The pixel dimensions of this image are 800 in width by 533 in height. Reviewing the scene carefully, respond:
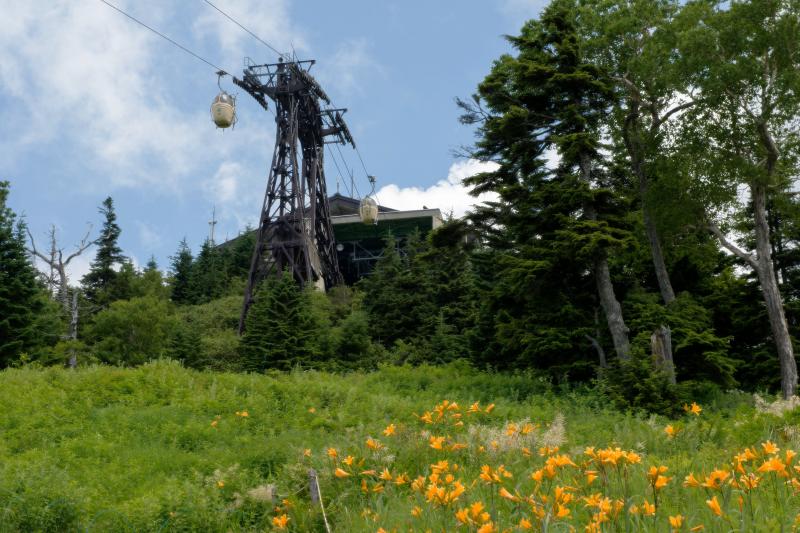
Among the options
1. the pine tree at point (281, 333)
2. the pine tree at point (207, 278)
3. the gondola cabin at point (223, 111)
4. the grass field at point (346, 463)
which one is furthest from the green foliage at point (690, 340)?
the pine tree at point (207, 278)

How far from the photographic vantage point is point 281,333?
25.0m

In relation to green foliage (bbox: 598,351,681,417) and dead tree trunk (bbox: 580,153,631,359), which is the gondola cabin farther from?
green foliage (bbox: 598,351,681,417)

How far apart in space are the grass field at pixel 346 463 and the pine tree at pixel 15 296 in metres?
15.5

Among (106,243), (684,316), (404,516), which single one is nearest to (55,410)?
(404,516)

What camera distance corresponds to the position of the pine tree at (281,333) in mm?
24406

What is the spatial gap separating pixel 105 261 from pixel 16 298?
20.2 metres

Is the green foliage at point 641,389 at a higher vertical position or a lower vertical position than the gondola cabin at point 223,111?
lower

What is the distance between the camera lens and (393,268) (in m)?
35.5

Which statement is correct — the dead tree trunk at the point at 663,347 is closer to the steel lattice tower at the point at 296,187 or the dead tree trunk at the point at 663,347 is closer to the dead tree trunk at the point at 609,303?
the dead tree trunk at the point at 609,303

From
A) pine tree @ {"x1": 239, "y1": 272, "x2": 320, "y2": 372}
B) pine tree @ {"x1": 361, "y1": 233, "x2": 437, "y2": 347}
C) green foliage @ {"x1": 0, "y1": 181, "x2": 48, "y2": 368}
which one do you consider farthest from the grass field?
pine tree @ {"x1": 361, "y1": 233, "x2": 437, "y2": 347}

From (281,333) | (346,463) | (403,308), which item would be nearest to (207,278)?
(403,308)

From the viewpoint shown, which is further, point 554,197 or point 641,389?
point 554,197

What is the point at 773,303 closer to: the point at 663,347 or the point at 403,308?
the point at 663,347

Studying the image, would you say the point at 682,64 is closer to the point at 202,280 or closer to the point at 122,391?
the point at 122,391
